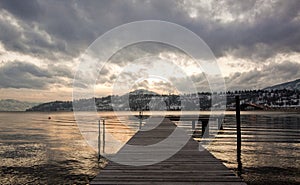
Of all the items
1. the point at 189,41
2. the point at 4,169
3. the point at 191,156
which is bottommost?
the point at 4,169

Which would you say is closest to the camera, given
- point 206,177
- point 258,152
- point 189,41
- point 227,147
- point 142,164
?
point 206,177

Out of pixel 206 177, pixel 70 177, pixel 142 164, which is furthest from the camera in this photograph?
pixel 70 177

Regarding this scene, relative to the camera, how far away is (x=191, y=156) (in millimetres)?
9945

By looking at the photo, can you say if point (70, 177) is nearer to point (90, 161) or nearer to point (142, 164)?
point (90, 161)

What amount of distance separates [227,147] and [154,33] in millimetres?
16142

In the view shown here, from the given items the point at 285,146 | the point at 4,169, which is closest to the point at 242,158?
the point at 285,146

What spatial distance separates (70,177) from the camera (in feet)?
46.2

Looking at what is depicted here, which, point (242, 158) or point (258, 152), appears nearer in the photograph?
point (242, 158)

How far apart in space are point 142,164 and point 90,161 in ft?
34.9

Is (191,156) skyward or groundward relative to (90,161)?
skyward

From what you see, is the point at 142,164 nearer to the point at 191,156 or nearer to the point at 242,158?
the point at 191,156

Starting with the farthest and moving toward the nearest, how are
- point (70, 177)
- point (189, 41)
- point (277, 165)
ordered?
point (189, 41)
point (277, 165)
point (70, 177)

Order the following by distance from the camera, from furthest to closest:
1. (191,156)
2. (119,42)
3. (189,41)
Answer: (119,42) → (189,41) → (191,156)

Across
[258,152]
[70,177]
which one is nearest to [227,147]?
[258,152]
